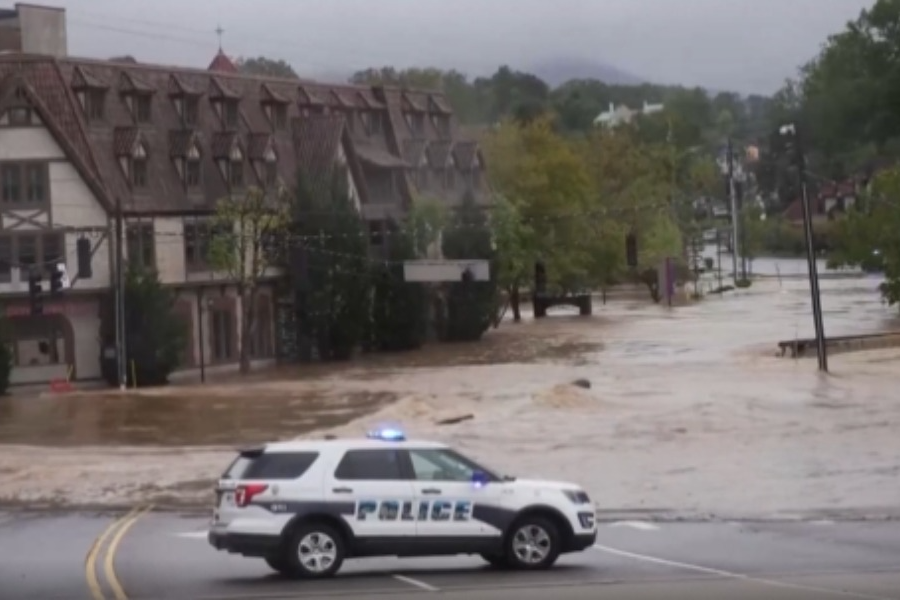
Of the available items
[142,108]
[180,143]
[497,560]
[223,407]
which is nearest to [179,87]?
[142,108]

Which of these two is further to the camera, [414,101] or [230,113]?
[414,101]

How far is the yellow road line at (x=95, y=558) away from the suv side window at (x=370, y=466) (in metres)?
2.92

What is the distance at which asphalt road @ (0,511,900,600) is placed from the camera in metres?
19.8

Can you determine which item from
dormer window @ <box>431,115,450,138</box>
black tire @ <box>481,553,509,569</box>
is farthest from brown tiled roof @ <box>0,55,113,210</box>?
black tire @ <box>481,553,509,569</box>

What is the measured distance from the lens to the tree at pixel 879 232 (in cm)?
9650

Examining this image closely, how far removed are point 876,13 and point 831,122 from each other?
1129 cm

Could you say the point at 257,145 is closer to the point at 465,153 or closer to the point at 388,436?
the point at 465,153

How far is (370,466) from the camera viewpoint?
21500 millimetres

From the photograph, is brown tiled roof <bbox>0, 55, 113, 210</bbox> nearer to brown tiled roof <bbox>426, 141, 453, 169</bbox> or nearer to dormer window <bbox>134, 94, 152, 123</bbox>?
dormer window <bbox>134, 94, 152, 123</bbox>

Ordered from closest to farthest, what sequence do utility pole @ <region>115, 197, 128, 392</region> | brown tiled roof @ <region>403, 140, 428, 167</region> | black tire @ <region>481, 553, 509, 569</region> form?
black tire @ <region>481, 553, 509, 569</region> → utility pole @ <region>115, 197, 128, 392</region> → brown tiled roof @ <region>403, 140, 428, 167</region>

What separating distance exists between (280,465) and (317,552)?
1065 millimetres

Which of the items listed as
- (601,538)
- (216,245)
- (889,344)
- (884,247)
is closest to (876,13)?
(884,247)

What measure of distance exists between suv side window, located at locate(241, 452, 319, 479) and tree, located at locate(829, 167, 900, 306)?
7298 cm

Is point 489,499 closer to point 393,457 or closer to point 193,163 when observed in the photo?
point 393,457
